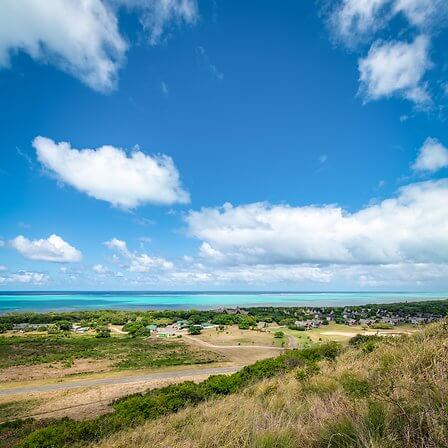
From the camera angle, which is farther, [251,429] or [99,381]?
[99,381]

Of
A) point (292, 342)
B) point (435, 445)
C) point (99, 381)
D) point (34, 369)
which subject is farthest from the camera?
point (292, 342)

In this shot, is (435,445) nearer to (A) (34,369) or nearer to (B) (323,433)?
(B) (323,433)

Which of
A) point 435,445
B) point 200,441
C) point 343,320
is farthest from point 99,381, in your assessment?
point 343,320

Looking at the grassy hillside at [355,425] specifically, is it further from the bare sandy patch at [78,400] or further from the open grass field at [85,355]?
the open grass field at [85,355]

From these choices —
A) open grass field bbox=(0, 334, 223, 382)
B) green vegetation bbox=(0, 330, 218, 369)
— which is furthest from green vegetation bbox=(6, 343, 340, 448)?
green vegetation bbox=(0, 330, 218, 369)

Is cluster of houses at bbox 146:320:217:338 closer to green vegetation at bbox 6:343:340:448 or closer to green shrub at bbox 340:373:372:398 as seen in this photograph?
green vegetation at bbox 6:343:340:448
